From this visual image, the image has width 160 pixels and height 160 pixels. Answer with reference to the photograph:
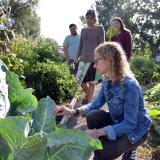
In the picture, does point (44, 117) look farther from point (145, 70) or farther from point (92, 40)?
point (145, 70)

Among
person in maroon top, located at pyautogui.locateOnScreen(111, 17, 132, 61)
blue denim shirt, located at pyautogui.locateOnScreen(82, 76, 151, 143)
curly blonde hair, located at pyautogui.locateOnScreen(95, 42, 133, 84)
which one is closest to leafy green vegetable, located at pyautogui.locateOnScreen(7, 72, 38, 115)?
blue denim shirt, located at pyautogui.locateOnScreen(82, 76, 151, 143)

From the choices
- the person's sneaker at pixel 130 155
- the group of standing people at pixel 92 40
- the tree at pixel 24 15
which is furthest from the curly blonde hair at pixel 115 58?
the tree at pixel 24 15

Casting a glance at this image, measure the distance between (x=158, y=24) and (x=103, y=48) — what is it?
41.9 metres

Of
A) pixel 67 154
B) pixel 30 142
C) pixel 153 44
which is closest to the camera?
pixel 30 142

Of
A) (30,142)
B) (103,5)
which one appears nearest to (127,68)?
(30,142)

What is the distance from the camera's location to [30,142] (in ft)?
7.11

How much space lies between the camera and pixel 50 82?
855 cm

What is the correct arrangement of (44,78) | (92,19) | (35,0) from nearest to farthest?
(92,19) → (44,78) → (35,0)

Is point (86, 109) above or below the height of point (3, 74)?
below

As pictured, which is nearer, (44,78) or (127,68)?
(127,68)

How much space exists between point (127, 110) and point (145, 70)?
41.8 feet

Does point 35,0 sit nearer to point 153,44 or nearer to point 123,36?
point 153,44

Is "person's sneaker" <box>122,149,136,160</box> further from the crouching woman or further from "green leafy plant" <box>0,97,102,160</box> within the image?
"green leafy plant" <box>0,97,102,160</box>

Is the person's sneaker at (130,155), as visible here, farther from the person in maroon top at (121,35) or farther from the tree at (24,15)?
the tree at (24,15)
